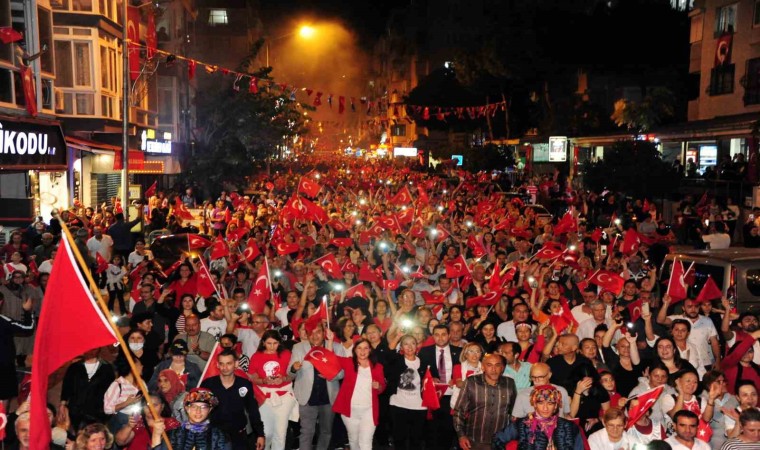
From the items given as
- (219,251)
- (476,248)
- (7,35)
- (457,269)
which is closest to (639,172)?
(476,248)

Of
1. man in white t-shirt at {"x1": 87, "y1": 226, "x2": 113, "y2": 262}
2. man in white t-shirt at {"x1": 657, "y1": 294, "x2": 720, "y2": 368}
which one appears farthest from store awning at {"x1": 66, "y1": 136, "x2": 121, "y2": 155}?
man in white t-shirt at {"x1": 657, "y1": 294, "x2": 720, "y2": 368}

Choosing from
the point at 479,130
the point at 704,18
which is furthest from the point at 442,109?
the point at 704,18

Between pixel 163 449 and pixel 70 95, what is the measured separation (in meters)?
17.8

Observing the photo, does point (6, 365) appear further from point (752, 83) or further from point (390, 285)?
point (752, 83)

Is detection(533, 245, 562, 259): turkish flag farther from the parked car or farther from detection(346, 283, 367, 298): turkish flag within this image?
detection(346, 283, 367, 298): turkish flag

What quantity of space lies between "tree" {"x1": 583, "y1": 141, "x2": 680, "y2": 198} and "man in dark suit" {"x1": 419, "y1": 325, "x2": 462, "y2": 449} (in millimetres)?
21694

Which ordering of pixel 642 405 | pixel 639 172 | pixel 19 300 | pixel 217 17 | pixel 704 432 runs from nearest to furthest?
pixel 642 405, pixel 704 432, pixel 19 300, pixel 639 172, pixel 217 17

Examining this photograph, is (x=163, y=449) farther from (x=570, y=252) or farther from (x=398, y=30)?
(x=398, y=30)

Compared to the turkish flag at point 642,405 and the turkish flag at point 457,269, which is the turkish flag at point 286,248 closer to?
the turkish flag at point 457,269

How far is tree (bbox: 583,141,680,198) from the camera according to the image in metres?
28.5

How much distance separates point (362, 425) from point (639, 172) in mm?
22455

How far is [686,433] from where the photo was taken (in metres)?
6.03

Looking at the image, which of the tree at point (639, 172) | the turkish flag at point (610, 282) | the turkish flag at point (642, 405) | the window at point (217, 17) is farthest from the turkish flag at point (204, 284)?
the window at point (217, 17)

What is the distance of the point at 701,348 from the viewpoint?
372 inches
